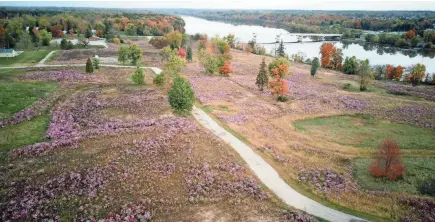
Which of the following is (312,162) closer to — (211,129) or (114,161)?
(211,129)

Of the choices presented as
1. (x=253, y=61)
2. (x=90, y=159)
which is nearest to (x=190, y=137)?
(x=90, y=159)

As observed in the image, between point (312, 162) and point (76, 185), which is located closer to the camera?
point (76, 185)

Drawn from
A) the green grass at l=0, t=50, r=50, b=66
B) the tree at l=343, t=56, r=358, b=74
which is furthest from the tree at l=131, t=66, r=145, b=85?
the tree at l=343, t=56, r=358, b=74

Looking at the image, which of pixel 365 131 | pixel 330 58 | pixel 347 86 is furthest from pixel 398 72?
pixel 365 131

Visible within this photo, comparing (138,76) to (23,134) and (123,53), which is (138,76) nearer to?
(123,53)

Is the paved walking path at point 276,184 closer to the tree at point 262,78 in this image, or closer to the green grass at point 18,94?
the tree at point 262,78

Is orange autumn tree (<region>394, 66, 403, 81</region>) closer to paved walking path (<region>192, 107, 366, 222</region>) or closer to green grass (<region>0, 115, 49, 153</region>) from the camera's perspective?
paved walking path (<region>192, 107, 366, 222</region>)
